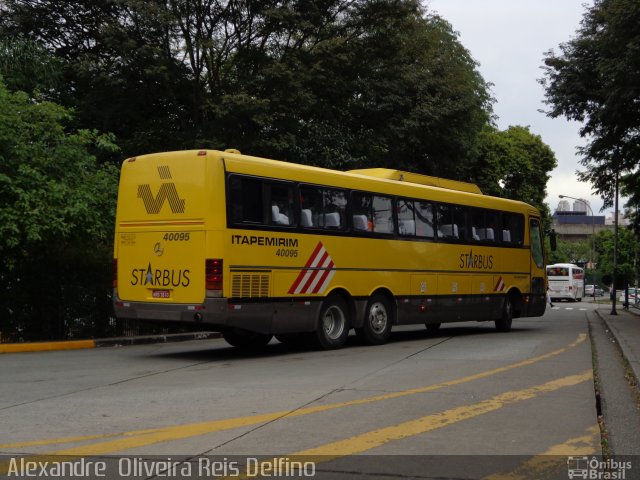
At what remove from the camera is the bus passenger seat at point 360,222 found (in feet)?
50.8

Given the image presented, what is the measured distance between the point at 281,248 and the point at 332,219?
5.24 ft

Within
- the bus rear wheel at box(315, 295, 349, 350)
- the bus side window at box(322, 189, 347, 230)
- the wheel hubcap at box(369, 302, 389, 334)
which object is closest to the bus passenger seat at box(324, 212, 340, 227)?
the bus side window at box(322, 189, 347, 230)

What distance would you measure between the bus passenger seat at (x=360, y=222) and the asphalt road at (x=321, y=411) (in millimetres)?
2882

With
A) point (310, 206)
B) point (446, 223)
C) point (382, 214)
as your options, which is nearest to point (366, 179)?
point (382, 214)

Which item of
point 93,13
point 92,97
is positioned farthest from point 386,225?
point 93,13

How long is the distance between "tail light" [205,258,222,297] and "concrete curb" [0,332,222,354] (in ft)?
15.4

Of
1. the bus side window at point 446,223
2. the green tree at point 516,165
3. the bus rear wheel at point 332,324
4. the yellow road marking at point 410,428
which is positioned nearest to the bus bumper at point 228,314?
the bus rear wheel at point 332,324

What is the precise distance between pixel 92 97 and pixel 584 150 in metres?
17.8

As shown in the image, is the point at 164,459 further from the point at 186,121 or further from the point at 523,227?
the point at 186,121

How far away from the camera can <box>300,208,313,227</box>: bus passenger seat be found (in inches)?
559

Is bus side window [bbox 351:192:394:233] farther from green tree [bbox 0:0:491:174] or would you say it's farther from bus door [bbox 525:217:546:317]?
green tree [bbox 0:0:491:174]

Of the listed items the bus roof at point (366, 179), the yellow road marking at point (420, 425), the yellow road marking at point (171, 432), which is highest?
the bus roof at point (366, 179)

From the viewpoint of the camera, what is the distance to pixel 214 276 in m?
12.6

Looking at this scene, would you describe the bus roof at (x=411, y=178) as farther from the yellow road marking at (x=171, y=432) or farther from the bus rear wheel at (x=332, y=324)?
the yellow road marking at (x=171, y=432)
